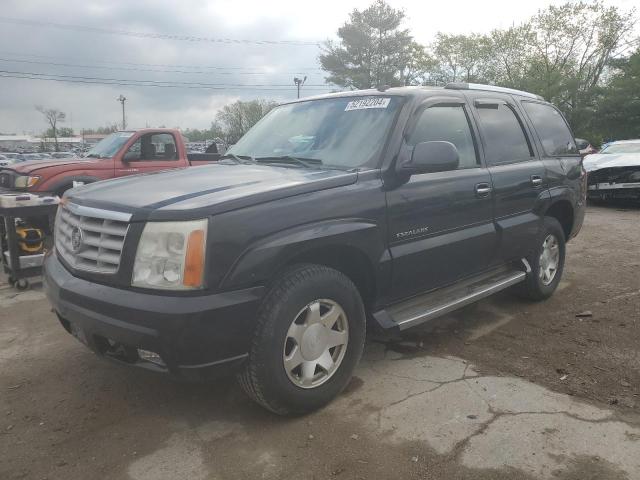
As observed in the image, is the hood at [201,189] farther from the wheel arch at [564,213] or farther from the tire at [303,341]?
the wheel arch at [564,213]

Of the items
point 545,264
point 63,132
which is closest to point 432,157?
point 545,264

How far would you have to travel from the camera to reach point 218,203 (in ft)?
8.16

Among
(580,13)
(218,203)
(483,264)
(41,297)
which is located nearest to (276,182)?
(218,203)

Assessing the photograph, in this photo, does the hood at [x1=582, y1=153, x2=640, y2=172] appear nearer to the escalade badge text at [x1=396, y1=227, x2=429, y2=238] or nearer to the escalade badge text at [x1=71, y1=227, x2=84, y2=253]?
the escalade badge text at [x1=396, y1=227, x2=429, y2=238]

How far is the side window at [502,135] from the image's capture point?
161 inches

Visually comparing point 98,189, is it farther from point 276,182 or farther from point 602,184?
point 602,184

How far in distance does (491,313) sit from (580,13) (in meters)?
43.4

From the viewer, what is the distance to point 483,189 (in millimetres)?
3828

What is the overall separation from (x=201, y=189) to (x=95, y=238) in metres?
0.60

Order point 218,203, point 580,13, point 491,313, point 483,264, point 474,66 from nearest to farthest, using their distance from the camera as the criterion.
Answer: point 218,203
point 483,264
point 491,313
point 580,13
point 474,66

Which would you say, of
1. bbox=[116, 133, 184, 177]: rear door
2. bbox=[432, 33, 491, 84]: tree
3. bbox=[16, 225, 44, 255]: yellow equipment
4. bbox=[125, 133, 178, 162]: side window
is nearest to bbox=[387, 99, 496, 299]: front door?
bbox=[16, 225, 44, 255]: yellow equipment

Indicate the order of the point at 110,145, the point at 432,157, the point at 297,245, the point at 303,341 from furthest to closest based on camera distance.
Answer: the point at 110,145 → the point at 432,157 → the point at 303,341 → the point at 297,245

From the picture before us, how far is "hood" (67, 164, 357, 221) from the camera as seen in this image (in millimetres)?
2492

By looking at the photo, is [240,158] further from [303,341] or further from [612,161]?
[612,161]
